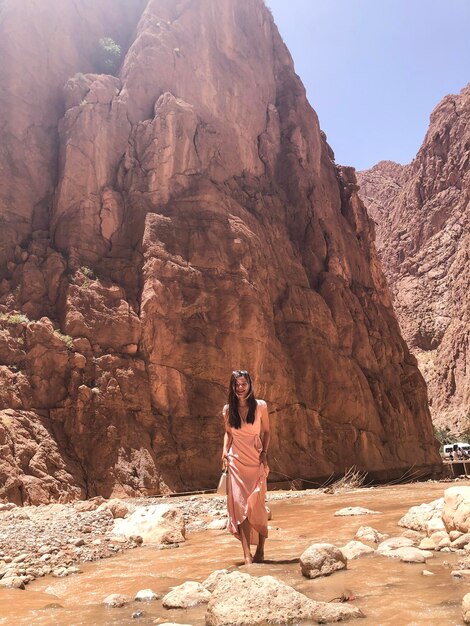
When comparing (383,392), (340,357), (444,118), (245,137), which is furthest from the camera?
(444,118)

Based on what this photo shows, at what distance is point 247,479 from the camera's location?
5.75m

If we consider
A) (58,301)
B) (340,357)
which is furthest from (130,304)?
(340,357)

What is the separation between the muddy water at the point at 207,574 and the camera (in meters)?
3.47

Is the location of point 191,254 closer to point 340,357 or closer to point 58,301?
point 58,301

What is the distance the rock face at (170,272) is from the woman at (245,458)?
1088 cm

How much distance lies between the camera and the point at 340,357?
2694 centimetres

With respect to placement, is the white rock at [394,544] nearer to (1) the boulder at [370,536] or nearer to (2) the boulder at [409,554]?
(2) the boulder at [409,554]

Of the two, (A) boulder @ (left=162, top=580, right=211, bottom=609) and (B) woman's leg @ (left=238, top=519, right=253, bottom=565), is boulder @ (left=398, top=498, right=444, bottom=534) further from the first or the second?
(A) boulder @ (left=162, top=580, right=211, bottom=609)

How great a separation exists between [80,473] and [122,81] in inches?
783

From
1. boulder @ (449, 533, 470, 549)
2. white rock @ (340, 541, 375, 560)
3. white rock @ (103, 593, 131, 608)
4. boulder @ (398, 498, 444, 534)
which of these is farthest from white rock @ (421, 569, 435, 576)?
boulder @ (398, 498, 444, 534)

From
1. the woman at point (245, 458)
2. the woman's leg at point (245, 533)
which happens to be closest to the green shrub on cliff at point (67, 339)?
the woman at point (245, 458)

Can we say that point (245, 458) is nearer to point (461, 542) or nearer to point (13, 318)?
point (461, 542)

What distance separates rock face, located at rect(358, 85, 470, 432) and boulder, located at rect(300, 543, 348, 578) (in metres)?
58.7

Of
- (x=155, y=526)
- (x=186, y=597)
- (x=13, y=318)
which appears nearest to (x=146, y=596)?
(x=186, y=597)
